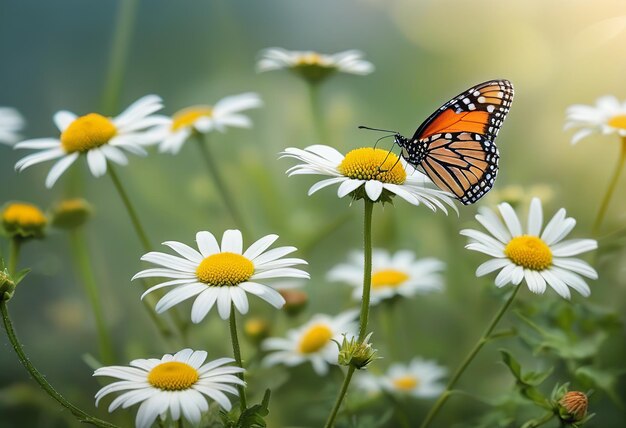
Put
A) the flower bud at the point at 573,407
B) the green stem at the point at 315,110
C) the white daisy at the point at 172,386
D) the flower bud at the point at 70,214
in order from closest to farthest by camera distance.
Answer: the white daisy at the point at 172,386 → the flower bud at the point at 573,407 → the flower bud at the point at 70,214 → the green stem at the point at 315,110

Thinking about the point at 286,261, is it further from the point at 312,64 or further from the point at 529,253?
the point at 312,64

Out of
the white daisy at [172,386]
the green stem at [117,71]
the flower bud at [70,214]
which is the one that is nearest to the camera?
the white daisy at [172,386]

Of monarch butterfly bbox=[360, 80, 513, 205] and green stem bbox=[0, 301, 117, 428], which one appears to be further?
monarch butterfly bbox=[360, 80, 513, 205]

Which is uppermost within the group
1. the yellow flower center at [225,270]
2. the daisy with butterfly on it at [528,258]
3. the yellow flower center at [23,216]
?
the yellow flower center at [23,216]

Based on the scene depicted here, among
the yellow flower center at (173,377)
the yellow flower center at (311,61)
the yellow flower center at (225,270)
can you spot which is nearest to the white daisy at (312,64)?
the yellow flower center at (311,61)

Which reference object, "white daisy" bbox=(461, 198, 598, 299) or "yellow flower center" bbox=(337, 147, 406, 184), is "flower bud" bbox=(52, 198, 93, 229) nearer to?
"yellow flower center" bbox=(337, 147, 406, 184)

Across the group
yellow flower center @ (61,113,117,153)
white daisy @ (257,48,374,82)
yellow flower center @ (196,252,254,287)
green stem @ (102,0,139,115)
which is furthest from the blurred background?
yellow flower center @ (196,252,254,287)

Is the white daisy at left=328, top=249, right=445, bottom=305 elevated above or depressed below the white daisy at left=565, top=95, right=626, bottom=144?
below

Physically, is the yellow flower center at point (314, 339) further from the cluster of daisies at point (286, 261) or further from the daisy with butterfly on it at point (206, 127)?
the daisy with butterfly on it at point (206, 127)

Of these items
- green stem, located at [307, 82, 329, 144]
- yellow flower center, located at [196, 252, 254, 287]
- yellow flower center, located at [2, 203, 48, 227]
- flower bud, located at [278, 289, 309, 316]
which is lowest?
yellow flower center, located at [196, 252, 254, 287]
